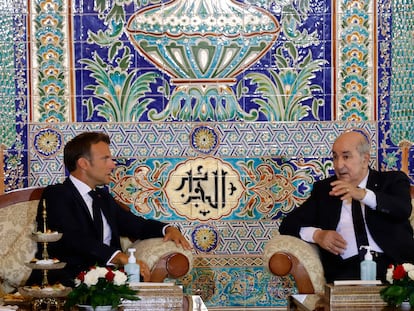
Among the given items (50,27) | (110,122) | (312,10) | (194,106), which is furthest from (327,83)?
(50,27)

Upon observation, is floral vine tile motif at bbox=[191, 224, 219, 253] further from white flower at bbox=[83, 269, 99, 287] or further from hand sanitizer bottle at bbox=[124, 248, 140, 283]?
white flower at bbox=[83, 269, 99, 287]

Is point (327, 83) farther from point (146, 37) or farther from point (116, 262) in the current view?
point (116, 262)

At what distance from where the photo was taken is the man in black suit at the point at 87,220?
5.61 m

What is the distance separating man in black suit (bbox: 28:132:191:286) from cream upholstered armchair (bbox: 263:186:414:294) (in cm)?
56

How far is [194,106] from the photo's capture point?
6875 millimetres

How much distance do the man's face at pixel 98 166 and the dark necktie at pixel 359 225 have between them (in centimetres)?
162

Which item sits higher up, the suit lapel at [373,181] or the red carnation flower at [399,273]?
the suit lapel at [373,181]

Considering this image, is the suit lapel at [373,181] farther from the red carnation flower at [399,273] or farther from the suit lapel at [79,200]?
the suit lapel at [79,200]

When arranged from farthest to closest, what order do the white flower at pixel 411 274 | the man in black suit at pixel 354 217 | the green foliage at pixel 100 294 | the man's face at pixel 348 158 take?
1. the man's face at pixel 348 158
2. the man in black suit at pixel 354 217
3. the white flower at pixel 411 274
4. the green foliage at pixel 100 294

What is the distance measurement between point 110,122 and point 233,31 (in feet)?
3.76

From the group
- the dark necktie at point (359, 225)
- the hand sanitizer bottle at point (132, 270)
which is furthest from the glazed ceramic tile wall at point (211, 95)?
the hand sanitizer bottle at point (132, 270)

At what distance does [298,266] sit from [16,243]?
5.96 feet

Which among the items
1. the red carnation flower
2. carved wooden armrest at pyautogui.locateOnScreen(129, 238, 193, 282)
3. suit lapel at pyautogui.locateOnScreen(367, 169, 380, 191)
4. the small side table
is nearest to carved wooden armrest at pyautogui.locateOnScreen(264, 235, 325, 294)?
the small side table

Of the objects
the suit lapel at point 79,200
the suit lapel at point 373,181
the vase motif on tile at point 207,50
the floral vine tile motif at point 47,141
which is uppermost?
the vase motif on tile at point 207,50
